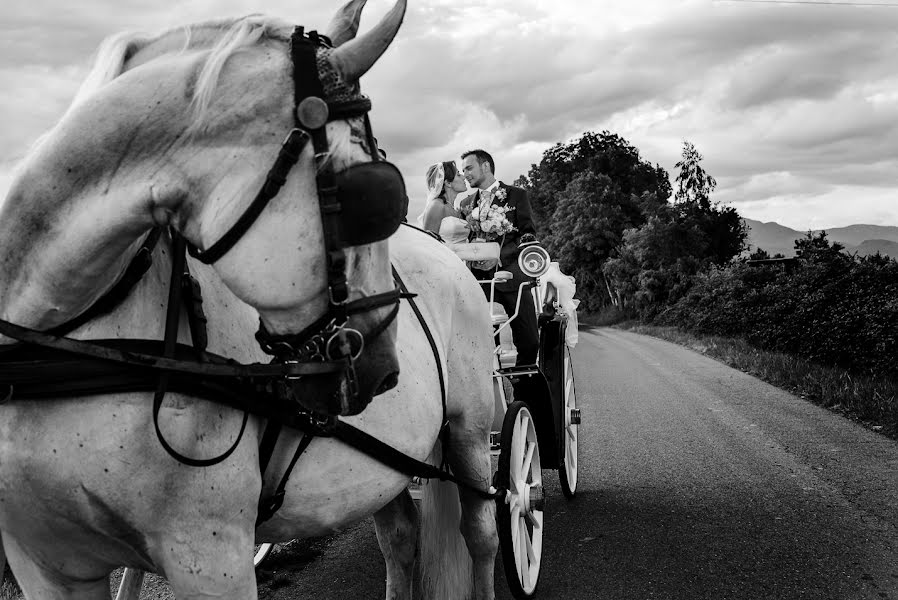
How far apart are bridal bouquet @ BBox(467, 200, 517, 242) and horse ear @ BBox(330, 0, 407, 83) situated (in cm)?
363

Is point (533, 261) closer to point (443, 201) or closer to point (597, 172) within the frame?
point (443, 201)

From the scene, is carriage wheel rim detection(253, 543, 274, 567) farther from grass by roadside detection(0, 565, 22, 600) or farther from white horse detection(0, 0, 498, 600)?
white horse detection(0, 0, 498, 600)

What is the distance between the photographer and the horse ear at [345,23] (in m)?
1.95

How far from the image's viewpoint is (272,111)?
1740mm

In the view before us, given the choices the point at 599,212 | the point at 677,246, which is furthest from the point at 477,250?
the point at 599,212

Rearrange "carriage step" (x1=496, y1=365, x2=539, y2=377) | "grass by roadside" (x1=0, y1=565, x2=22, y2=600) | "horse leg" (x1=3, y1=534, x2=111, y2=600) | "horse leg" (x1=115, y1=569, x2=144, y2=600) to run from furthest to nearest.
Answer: "carriage step" (x1=496, y1=365, x2=539, y2=377)
"grass by roadside" (x1=0, y1=565, x2=22, y2=600)
"horse leg" (x1=115, y1=569, x2=144, y2=600)
"horse leg" (x1=3, y1=534, x2=111, y2=600)

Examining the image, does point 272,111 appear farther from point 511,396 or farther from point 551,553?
point 511,396

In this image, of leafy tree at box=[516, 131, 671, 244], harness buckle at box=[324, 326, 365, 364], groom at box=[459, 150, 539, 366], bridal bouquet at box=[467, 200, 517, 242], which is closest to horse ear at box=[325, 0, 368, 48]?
harness buckle at box=[324, 326, 365, 364]

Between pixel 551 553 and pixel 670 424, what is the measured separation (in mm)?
4519

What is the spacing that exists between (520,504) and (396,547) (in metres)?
0.90

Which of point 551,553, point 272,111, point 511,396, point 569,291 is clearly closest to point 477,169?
point 569,291

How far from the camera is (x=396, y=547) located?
378 cm

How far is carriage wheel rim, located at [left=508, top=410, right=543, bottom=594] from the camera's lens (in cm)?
419

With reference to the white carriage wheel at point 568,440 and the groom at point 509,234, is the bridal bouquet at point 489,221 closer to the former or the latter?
the groom at point 509,234
